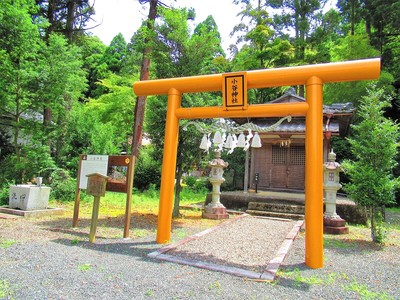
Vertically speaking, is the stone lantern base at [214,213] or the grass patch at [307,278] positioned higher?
the stone lantern base at [214,213]

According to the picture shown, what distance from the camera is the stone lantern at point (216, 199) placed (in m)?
8.98

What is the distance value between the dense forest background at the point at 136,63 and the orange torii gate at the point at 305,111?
2.18m

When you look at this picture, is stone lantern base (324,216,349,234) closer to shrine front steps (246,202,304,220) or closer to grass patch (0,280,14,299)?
shrine front steps (246,202,304,220)

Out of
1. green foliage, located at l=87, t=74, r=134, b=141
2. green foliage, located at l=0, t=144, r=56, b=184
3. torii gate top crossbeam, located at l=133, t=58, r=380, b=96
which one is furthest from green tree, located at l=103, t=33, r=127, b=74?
torii gate top crossbeam, located at l=133, t=58, r=380, b=96

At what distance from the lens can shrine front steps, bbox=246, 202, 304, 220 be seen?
9370 mm

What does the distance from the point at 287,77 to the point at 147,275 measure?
384 centimetres

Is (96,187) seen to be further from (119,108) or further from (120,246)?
(119,108)

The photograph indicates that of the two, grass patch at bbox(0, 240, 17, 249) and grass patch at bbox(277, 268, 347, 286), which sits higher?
grass patch at bbox(277, 268, 347, 286)

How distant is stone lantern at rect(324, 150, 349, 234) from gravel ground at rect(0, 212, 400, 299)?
1.70 metres

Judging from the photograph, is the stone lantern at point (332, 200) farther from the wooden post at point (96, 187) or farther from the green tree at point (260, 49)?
the green tree at point (260, 49)

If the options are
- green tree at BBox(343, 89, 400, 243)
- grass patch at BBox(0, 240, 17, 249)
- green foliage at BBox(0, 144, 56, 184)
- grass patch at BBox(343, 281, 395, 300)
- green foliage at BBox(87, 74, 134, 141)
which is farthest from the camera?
green foliage at BBox(87, 74, 134, 141)

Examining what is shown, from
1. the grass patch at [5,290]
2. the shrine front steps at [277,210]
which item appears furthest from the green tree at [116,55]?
the grass patch at [5,290]

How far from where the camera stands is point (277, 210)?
32.0 feet

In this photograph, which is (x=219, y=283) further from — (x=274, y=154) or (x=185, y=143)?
(x=274, y=154)
